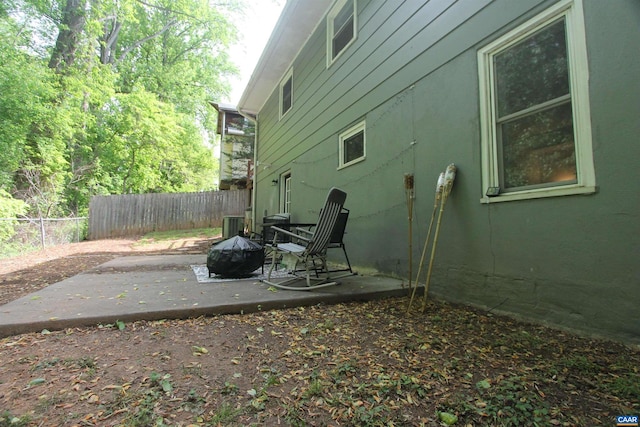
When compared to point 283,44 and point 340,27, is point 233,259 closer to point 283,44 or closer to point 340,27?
point 340,27

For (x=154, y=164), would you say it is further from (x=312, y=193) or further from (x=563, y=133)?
(x=563, y=133)

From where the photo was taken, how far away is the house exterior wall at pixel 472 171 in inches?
70.0

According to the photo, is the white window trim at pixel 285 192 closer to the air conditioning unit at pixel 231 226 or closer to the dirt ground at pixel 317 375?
the air conditioning unit at pixel 231 226

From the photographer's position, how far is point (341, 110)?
16.5 feet

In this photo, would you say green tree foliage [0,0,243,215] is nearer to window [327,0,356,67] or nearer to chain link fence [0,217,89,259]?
chain link fence [0,217,89,259]

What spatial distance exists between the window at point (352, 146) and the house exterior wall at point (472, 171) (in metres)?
0.13

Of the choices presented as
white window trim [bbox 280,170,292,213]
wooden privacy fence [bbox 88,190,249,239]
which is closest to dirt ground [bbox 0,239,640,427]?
white window trim [bbox 280,170,292,213]

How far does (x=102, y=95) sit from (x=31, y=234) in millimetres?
6617

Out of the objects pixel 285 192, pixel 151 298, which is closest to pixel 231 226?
pixel 285 192

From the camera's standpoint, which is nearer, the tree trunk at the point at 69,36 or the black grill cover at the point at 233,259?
the black grill cover at the point at 233,259

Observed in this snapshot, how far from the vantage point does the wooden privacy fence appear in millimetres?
11891

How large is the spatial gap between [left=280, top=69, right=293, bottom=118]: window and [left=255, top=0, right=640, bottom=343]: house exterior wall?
2202mm

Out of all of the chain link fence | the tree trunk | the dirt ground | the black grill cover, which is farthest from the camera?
the tree trunk

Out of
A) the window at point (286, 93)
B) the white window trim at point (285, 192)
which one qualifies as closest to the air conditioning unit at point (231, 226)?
the white window trim at point (285, 192)
